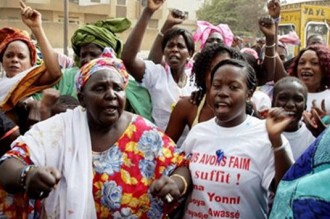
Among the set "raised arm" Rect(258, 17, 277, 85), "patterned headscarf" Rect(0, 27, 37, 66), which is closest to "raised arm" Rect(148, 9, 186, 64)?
"raised arm" Rect(258, 17, 277, 85)

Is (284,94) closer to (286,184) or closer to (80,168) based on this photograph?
(80,168)

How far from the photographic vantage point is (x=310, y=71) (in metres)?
3.71

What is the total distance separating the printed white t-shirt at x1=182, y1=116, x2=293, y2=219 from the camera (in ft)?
7.43

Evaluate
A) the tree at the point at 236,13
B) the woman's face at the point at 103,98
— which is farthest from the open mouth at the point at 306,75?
the tree at the point at 236,13

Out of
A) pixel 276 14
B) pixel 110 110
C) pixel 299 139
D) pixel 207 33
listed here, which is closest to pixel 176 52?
pixel 276 14

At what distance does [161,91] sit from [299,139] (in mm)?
1290

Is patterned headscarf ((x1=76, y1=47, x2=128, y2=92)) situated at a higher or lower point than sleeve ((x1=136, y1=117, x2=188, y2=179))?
higher

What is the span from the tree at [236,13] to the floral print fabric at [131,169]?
3895 cm

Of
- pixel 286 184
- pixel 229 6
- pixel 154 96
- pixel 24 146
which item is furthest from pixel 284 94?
pixel 229 6

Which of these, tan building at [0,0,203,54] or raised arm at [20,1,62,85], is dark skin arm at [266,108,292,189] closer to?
raised arm at [20,1,62,85]

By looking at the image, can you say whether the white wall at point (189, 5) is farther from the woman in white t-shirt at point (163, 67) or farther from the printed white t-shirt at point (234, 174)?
the printed white t-shirt at point (234, 174)

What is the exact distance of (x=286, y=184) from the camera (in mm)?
1104

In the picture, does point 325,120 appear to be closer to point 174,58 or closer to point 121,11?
point 174,58

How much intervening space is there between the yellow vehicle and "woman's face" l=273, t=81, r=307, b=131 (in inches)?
434
